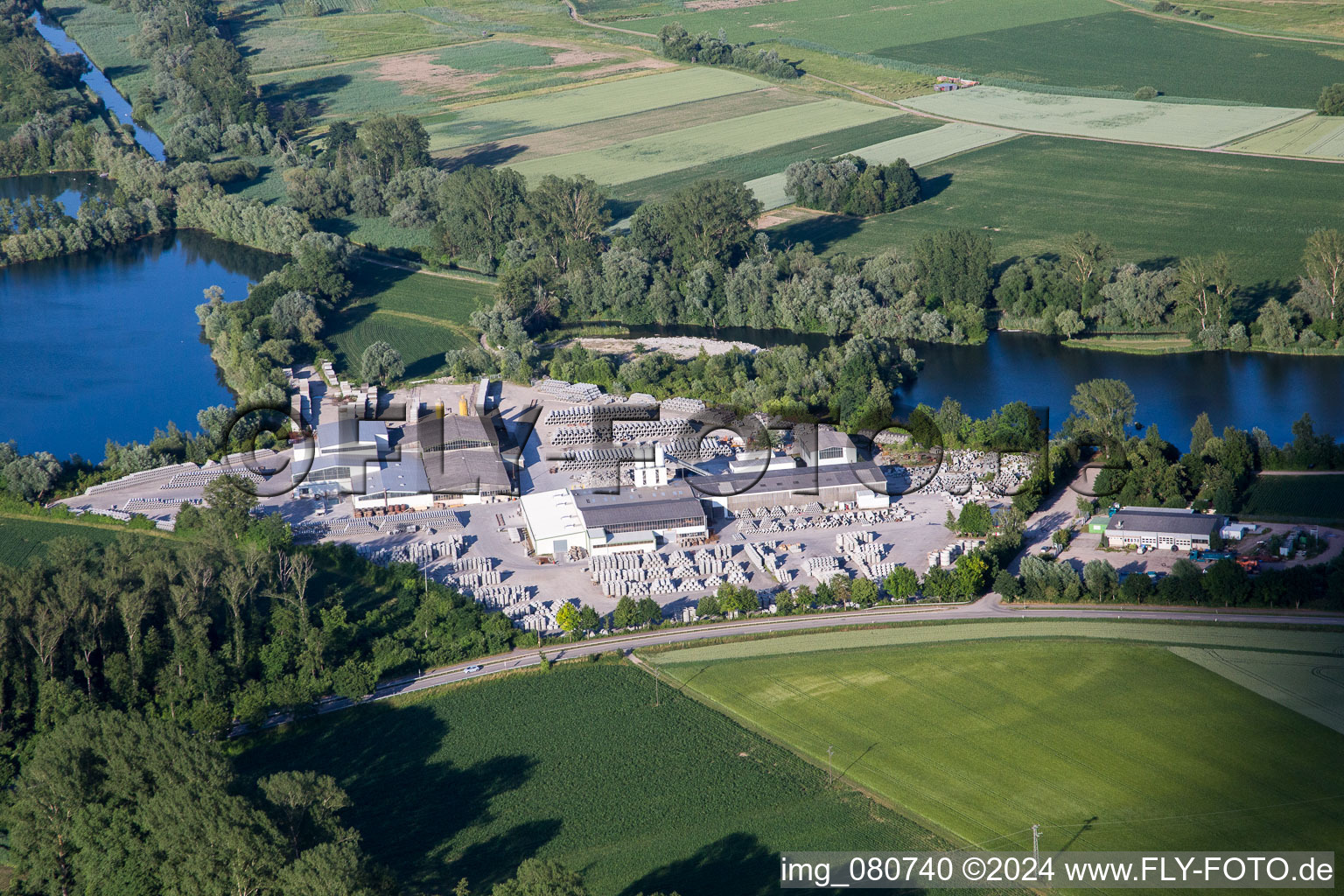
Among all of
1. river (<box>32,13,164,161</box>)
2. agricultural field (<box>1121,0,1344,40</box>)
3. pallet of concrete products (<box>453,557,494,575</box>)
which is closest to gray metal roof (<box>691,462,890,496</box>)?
pallet of concrete products (<box>453,557,494,575</box>)

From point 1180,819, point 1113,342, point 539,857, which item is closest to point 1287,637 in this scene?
point 1180,819

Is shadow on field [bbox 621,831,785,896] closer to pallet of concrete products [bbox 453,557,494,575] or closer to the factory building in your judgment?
pallet of concrete products [bbox 453,557,494,575]

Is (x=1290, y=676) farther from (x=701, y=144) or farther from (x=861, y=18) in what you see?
Answer: (x=861, y=18)

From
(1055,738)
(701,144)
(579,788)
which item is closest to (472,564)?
(579,788)

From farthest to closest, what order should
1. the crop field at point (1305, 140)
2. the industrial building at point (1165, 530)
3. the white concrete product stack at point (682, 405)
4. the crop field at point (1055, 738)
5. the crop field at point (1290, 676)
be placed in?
1. the crop field at point (1305, 140)
2. the white concrete product stack at point (682, 405)
3. the industrial building at point (1165, 530)
4. the crop field at point (1290, 676)
5. the crop field at point (1055, 738)

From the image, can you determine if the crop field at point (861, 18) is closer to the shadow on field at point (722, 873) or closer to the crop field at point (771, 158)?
the crop field at point (771, 158)

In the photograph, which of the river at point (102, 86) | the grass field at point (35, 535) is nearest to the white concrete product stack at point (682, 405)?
the grass field at point (35, 535)
